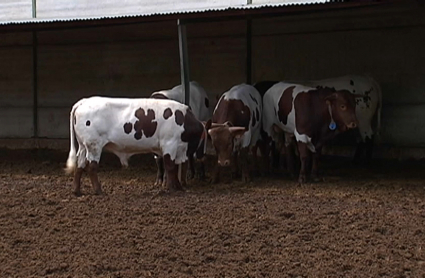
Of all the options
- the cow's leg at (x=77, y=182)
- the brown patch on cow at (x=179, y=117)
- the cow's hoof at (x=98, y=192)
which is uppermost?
the brown patch on cow at (x=179, y=117)

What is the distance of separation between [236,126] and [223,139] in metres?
0.91

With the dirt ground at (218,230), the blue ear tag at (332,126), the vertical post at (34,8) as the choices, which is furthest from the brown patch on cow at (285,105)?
the vertical post at (34,8)

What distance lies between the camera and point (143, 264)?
5742mm

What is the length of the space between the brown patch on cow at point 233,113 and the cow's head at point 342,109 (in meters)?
1.26

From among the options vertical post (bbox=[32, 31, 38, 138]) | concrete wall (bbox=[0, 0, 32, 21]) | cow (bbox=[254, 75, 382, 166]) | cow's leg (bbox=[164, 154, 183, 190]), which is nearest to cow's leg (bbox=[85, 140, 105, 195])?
cow's leg (bbox=[164, 154, 183, 190])

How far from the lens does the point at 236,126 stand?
1039 cm

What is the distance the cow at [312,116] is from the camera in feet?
32.9

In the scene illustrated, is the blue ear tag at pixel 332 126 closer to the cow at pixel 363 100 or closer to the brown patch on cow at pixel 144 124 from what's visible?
the cow at pixel 363 100

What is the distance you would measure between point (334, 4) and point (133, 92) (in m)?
6.63

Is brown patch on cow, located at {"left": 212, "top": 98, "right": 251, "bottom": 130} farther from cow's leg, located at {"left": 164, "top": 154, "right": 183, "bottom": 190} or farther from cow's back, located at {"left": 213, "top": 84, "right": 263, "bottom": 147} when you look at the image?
cow's leg, located at {"left": 164, "top": 154, "right": 183, "bottom": 190}

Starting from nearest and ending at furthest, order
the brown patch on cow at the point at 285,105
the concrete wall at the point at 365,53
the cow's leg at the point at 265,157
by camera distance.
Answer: the brown patch on cow at the point at 285,105
the cow's leg at the point at 265,157
the concrete wall at the point at 365,53

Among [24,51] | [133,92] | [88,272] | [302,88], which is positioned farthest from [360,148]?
[24,51]

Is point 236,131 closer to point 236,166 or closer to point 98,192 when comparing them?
point 236,166

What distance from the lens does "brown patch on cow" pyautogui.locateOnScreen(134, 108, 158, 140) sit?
9.01 meters
